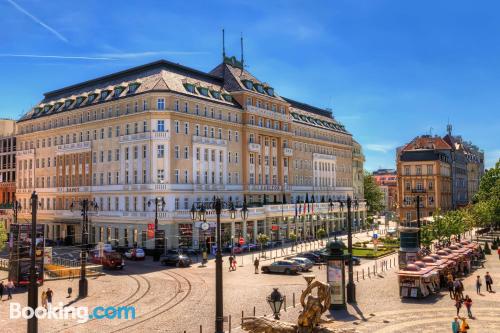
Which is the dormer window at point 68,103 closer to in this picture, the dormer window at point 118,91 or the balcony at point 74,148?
the balcony at point 74,148

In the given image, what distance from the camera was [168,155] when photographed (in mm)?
64688

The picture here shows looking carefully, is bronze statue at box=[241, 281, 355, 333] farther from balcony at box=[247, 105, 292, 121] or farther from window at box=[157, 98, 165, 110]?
balcony at box=[247, 105, 292, 121]

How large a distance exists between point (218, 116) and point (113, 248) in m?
24.1

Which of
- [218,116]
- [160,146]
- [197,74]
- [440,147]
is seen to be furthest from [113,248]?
[440,147]

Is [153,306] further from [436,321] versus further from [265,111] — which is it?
[265,111]

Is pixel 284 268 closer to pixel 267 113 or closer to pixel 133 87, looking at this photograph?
pixel 133 87

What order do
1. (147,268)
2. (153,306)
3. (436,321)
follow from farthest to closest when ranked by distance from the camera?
(147,268)
(153,306)
(436,321)

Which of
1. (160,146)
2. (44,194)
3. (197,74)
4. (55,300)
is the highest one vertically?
(197,74)

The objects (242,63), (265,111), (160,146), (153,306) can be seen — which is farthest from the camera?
(242,63)

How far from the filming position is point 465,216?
7562 cm

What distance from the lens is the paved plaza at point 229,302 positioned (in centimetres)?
2777

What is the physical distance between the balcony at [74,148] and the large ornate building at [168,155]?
0.67 feet

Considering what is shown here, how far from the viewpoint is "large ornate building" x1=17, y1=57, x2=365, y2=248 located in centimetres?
6500

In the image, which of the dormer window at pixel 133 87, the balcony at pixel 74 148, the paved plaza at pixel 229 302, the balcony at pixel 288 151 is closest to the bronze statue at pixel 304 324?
the paved plaza at pixel 229 302
